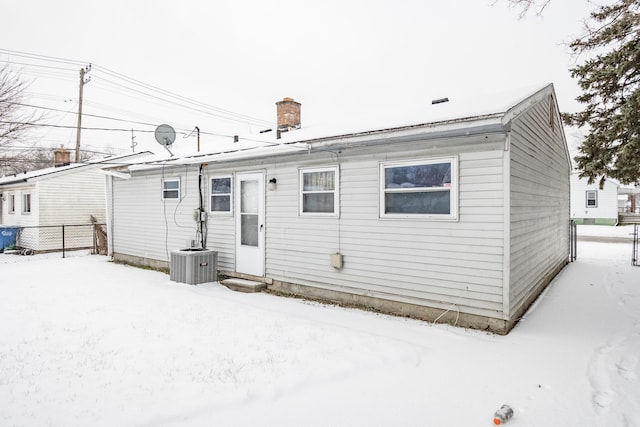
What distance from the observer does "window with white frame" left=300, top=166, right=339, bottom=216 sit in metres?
6.46

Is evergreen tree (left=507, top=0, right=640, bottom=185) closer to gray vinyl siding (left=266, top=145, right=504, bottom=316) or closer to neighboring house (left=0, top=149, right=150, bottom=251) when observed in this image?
gray vinyl siding (left=266, top=145, right=504, bottom=316)

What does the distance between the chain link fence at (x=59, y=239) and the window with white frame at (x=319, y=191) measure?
1005cm

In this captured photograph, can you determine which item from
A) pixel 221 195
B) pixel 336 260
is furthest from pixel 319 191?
pixel 221 195

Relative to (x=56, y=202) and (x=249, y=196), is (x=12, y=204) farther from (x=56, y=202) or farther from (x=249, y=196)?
(x=249, y=196)

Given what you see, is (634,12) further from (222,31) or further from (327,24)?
(222,31)

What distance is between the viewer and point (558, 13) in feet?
24.0

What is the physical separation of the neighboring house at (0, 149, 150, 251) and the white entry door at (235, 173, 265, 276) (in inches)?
371

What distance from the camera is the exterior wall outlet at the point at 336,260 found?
6.25 m

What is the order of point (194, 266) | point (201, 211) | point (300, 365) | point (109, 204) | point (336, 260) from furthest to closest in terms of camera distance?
1. point (109, 204)
2. point (201, 211)
3. point (194, 266)
4. point (336, 260)
5. point (300, 365)

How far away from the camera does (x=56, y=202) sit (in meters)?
14.5

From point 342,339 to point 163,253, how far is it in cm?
699

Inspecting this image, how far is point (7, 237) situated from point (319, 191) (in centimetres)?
1506

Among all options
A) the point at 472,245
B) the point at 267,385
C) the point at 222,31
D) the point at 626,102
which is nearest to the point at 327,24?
the point at 222,31

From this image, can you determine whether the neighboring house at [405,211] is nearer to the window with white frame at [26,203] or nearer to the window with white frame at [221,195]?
the window with white frame at [221,195]
